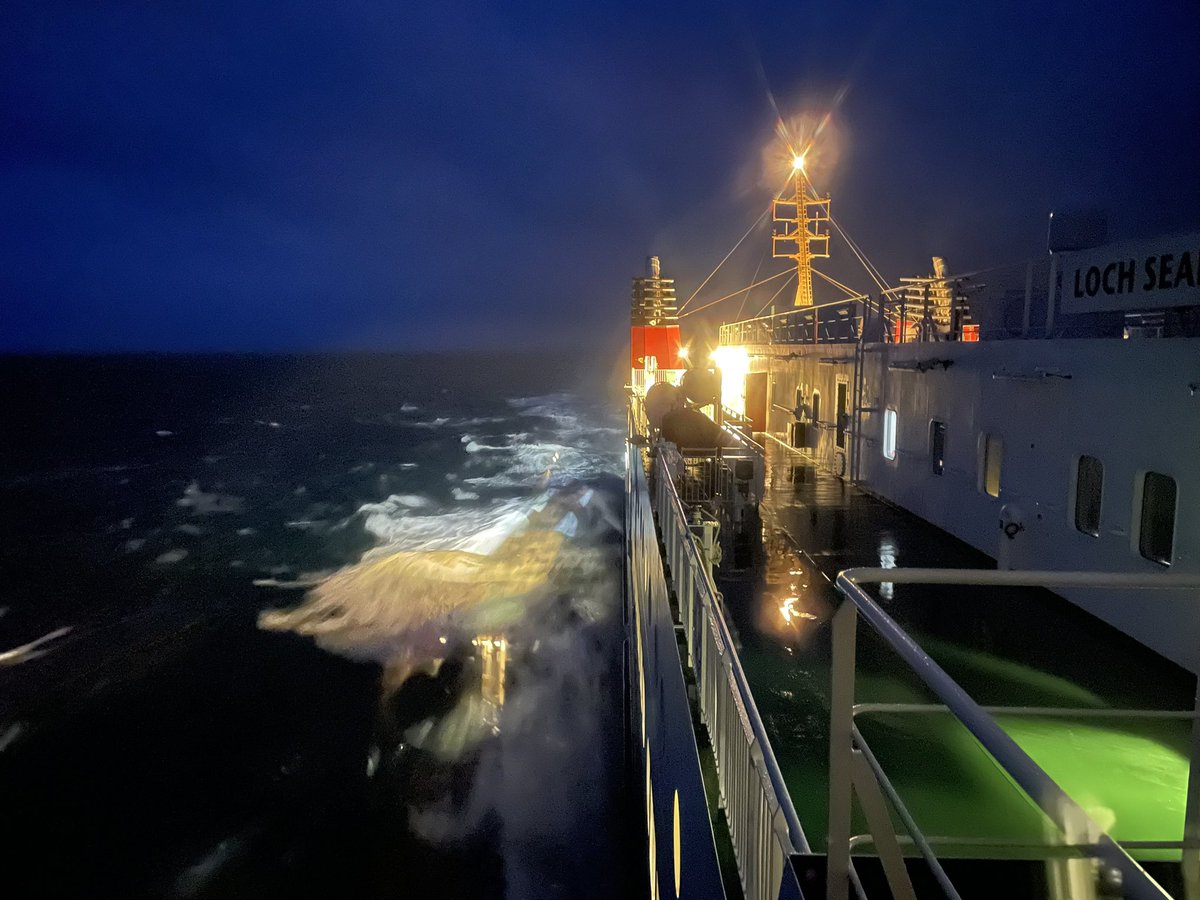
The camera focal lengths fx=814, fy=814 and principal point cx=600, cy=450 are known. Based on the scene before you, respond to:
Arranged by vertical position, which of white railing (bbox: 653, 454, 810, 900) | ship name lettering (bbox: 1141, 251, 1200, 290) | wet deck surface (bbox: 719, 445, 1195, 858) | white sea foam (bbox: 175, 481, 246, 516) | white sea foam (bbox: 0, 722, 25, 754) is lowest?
white sea foam (bbox: 0, 722, 25, 754)

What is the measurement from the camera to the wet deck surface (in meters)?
5.32

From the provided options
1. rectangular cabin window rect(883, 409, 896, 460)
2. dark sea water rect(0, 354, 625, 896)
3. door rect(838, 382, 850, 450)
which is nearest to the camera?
dark sea water rect(0, 354, 625, 896)

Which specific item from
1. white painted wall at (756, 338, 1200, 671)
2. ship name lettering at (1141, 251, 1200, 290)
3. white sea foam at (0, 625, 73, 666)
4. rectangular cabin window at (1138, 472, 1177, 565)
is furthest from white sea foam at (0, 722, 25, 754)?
ship name lettering at (1141, 251, 1200, 290)

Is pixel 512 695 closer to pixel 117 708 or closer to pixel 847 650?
pixel 117 708

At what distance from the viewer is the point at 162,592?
32.2 meters

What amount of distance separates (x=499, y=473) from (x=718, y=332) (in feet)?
90.1

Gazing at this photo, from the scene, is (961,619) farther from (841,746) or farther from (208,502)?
(208,502)

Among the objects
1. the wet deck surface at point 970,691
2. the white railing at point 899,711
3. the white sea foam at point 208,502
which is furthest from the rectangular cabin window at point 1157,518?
the white sea foam at point 208,502

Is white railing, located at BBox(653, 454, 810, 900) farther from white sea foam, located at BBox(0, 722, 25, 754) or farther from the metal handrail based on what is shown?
white sea foam, located at BBox(0, 722, 25, 754)

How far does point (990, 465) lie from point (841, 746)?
1005 centimetres

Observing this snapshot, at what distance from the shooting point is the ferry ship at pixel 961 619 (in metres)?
2.88

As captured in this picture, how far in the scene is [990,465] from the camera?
1165 centimetres

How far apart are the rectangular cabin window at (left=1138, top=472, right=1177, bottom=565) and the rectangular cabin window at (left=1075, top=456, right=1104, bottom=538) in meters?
0.68

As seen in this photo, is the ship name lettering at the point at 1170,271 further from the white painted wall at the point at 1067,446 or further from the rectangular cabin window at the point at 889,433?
the rectangular cabin window at the point at 889,433
